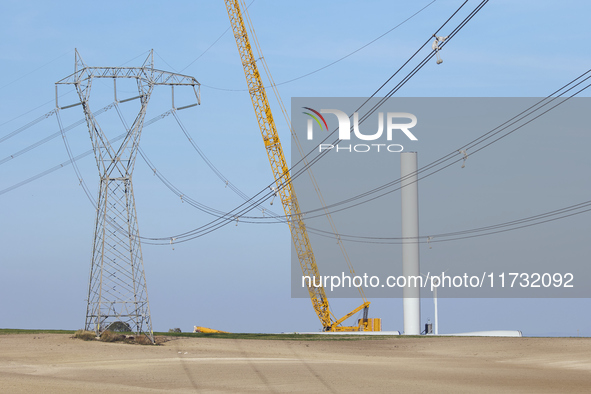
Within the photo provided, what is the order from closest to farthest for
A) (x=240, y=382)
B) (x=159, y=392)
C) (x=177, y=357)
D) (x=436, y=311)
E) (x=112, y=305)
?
1. (x=159, y=392)
2. (x=240, y=382)
3. (x=177, y=357)
4. (x=112, y=305)
5. (x=436, y=311)

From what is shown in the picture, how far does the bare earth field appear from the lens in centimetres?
2936

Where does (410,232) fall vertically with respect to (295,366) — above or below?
above

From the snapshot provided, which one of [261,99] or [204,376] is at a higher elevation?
[261,99]

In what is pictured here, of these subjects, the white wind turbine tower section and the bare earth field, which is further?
the white wind turbine tower section

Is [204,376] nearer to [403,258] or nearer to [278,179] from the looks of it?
[403,258]

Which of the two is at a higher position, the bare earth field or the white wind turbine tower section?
the white wind turbine tower section

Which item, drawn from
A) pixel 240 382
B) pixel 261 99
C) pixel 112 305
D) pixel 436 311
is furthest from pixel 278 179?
pixel 240 382

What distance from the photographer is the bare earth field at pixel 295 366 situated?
29.4 m

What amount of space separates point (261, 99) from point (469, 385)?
62524mm

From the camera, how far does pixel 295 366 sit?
37.4 m

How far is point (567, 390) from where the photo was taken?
29.0 m

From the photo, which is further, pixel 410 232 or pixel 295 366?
pixel 410 232

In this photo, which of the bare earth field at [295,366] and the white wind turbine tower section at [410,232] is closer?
the bare earth field at [295,366]

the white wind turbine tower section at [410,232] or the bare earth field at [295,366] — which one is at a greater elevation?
the white wind turbine tower section at [410,232]
